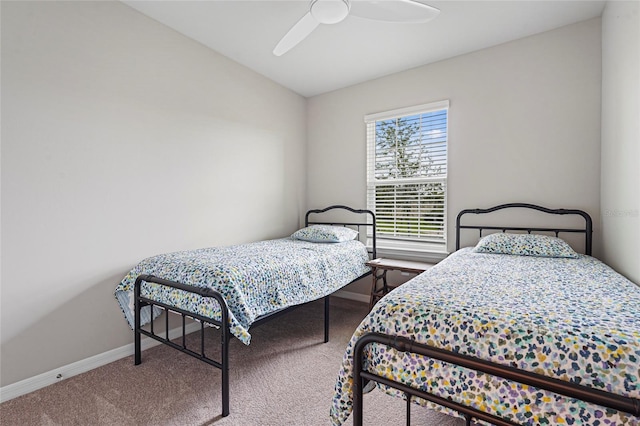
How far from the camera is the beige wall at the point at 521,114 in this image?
2.47 m

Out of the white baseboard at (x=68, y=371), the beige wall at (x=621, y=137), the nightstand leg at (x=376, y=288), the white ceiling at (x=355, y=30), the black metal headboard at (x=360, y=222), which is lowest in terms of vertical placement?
the white baseboard at (x=68, y=371)

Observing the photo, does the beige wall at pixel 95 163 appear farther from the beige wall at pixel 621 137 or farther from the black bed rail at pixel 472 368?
the beige wall at pixel 621 137

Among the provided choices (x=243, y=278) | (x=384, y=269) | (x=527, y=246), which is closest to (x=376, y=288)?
(x=384, y=269)

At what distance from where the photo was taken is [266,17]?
240 centimetres

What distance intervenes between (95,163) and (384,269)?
2.57 metres

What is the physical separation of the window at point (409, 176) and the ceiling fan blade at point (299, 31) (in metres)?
1.54

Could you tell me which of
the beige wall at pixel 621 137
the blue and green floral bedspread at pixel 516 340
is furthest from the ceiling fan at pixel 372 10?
the blue and green floral bedspread at pixel 516 340

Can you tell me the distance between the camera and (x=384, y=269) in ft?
9.99

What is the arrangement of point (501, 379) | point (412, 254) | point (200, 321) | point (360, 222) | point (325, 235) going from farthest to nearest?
point (360, 222), point (412, 254), point (325, 235), point (200, 321), point (501, 379)

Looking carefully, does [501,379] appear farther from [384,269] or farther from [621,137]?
[384,269]

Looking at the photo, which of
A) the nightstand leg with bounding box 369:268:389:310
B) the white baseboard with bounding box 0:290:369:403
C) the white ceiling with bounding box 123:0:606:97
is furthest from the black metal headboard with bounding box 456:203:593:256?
the white baseboard with bounding box 0:290:369:403

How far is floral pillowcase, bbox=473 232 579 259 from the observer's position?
7.29 ft

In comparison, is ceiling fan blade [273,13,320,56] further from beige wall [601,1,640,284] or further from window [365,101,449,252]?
beige wall [601,1,640,284]


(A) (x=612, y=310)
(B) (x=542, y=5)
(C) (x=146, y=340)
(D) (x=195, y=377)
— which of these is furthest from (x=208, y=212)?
(B) (x=542, y=5)
